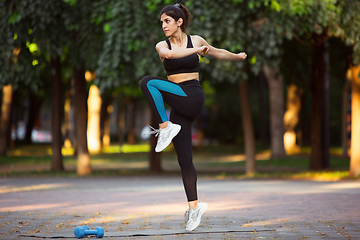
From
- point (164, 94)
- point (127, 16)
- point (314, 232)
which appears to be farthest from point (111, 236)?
point (127, 16)

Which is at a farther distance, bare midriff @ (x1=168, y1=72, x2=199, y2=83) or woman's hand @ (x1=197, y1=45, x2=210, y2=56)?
bare midriff @ (x1=168, y1=72, x2=199, y2=83)

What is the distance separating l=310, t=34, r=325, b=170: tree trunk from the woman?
421 inches

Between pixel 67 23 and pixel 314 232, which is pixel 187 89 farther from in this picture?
pixel 67 23

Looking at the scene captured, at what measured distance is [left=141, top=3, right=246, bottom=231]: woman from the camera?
16.0ft

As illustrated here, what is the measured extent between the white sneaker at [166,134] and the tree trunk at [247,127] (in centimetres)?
916

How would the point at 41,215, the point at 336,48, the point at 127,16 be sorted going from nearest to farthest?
the point at 41,215
the point at 127,16
the point at 336,48

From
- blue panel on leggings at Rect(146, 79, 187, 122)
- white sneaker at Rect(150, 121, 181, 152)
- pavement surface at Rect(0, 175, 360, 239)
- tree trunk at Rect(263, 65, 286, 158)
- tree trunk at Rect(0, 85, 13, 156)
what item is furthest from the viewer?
tree trunk at Rect(0, 85, 13, 156)

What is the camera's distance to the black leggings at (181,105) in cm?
488

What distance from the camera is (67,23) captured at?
12195mm

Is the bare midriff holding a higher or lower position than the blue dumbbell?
higher

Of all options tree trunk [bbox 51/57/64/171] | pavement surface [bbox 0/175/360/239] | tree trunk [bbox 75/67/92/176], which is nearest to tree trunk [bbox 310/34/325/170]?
pavement surface [bbox 0/175/360/239]

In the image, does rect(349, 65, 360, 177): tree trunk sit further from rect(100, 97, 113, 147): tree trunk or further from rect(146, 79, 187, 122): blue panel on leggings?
rect(100, 97, 113, 147): tree trunk

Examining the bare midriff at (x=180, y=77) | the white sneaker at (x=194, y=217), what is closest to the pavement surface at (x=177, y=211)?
the white sneaker at (x=194, y=217)

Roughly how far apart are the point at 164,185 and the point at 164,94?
6.67 meters
